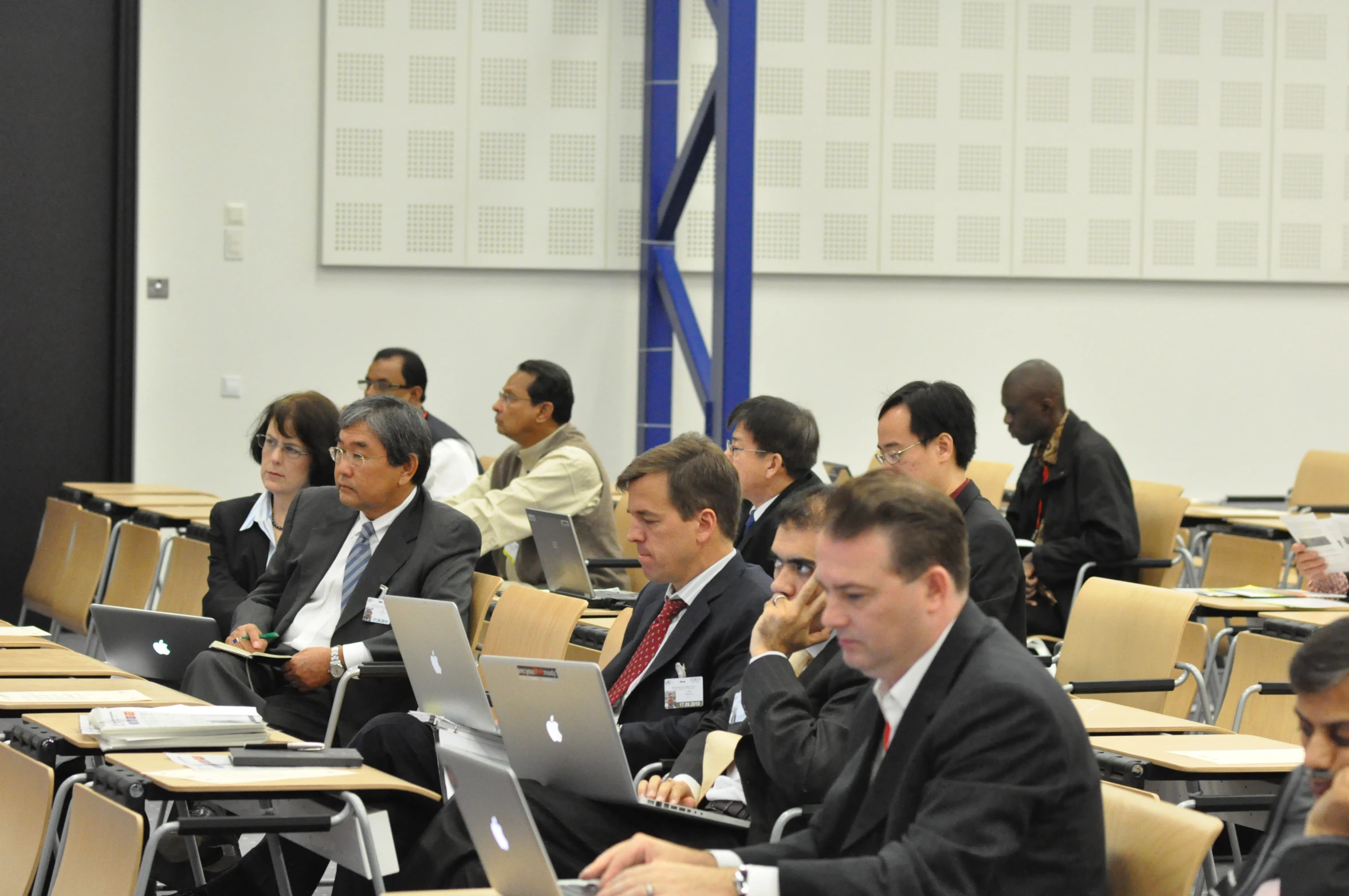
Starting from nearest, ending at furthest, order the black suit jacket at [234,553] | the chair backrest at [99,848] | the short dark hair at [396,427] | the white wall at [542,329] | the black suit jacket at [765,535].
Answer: the chair backrest at [99,848] → the short dark hair at [396,427] → the black suit jacket at [765,535] → the black suit jacket at [234,553] → the white wall at [542,329]

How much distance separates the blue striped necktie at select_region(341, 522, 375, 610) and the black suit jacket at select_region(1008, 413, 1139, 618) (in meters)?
2.83

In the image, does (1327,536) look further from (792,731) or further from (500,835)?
(500,835)

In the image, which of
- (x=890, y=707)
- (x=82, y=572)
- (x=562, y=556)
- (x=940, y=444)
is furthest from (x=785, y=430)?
(x=82, y=572)

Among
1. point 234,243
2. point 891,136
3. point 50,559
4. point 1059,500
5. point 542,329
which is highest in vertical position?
point 891,136

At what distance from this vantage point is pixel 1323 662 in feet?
6.84

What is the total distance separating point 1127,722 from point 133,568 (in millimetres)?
4219

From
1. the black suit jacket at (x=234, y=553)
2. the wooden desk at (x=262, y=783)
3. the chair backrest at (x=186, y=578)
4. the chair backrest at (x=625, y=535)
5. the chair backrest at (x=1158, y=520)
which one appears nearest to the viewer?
the wooden desk at (x=262, y=783)

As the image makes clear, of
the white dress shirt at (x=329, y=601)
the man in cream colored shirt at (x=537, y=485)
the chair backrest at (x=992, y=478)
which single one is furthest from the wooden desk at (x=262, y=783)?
the chair backrest at (x=992, y=478)

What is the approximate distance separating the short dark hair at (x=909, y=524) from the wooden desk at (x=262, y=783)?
1035 millimetres

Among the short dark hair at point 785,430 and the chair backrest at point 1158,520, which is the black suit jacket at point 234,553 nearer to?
the short dark hair at point 785,430

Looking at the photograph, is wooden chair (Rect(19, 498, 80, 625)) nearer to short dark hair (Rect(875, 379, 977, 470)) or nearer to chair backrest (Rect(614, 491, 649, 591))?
chair backrest (Rect(614, 491, 649, 591))

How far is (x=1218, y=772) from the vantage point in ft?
9.97

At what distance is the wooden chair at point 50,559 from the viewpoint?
7.01 m

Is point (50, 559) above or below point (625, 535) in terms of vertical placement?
below
